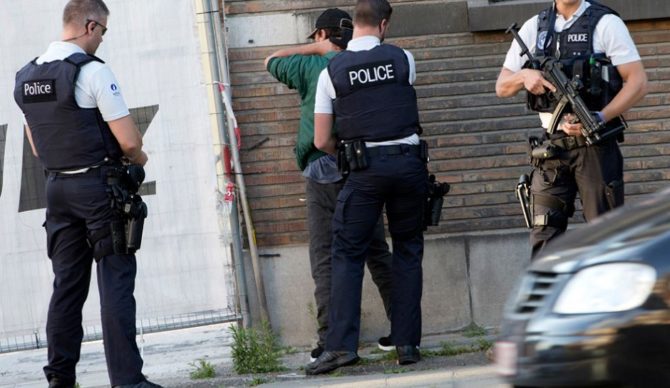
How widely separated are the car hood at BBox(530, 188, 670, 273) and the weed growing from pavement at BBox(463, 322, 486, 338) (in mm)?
3421

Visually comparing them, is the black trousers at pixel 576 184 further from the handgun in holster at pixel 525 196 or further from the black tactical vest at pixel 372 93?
the black tactical vest at pixel 372 93

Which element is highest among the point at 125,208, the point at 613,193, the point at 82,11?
the point at 82,11

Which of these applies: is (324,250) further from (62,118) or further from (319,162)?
(62,118)

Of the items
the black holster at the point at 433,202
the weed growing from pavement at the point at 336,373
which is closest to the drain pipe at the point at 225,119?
the weed growing from pavement at the point at 336,373

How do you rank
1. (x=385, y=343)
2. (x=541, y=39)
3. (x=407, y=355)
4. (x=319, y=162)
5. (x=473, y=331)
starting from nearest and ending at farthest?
(x=541, y=39), (x=407, y=355), (x=319, y=162), (x=385, y=343), (x=473, y=331)

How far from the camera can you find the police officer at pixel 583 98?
6371mm

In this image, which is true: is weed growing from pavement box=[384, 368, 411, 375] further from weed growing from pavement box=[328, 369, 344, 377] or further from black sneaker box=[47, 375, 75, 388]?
black sneaker box=[47, 375, 75, 388]

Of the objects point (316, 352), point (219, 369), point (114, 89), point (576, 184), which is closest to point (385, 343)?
point (316, 352)

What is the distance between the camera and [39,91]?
6215 mm

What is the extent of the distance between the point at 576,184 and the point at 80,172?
2685 mm

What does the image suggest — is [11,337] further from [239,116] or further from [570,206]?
[570,206]

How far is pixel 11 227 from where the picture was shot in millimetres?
7270

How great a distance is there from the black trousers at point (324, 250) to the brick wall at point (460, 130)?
0.44m

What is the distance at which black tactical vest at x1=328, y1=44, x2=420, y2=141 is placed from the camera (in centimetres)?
658
